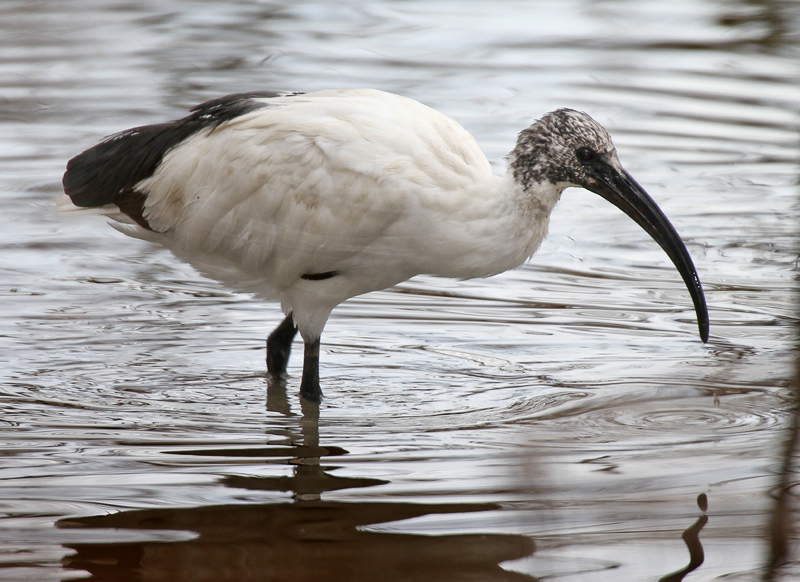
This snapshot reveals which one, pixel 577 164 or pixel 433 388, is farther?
pixel 433 388

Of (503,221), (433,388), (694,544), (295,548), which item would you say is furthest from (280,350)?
(694,544)

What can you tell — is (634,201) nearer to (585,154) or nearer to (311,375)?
(585,154)

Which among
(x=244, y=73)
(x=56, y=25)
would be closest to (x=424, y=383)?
(x=244, y=73)

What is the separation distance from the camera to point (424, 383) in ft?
18.5

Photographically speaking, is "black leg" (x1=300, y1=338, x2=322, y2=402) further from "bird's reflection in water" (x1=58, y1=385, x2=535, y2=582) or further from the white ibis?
"bird's reflection in water" (x1=58, y1=385, x2=535, y2=582)

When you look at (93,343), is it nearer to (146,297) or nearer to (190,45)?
(146,297)

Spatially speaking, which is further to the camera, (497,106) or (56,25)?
(56,25)

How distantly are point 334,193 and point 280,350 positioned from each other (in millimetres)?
1063

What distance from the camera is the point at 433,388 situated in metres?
5.57

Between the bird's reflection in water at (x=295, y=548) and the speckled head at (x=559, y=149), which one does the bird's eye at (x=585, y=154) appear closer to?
the speckled head at (x=559, y=149)

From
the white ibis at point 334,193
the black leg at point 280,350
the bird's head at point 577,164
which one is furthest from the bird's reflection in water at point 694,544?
the black leg at point 280,350

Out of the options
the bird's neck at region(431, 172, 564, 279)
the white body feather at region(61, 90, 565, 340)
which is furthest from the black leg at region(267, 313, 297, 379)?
the bird's neck at region(431, 172, 564, 279)

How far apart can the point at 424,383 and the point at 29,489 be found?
1.90 m

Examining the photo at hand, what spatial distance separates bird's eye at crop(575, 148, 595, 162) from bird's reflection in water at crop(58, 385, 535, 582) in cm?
139
